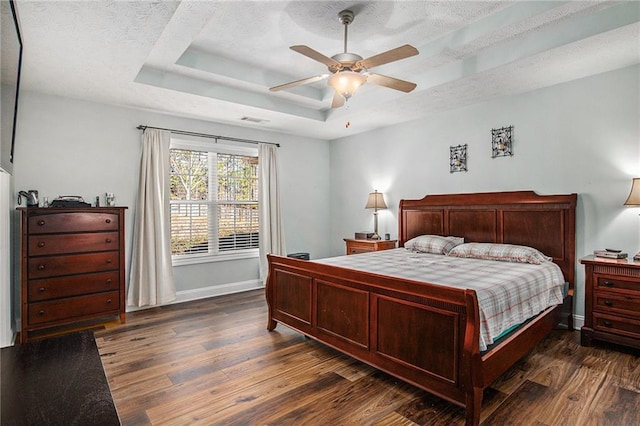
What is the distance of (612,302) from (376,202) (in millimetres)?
2993

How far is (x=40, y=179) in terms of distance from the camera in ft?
12.5

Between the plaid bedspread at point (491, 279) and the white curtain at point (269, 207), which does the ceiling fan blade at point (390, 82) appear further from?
the white curtain at point (269, 207)

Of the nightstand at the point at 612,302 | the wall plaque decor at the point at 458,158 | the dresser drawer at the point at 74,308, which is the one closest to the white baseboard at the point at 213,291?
the dresser drawer at the point at 74,308

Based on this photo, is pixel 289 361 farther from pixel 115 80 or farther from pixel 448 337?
pixel 115 80

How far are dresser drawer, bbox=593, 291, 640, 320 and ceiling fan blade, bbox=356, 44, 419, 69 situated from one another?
2.67 m

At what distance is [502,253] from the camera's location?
3602mm

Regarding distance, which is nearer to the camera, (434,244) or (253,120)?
(434,244)

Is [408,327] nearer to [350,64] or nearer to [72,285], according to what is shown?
[350,64]

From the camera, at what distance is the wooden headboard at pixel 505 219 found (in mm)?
3602

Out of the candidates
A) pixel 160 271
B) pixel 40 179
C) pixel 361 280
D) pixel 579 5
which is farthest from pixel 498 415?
pixel 40 179

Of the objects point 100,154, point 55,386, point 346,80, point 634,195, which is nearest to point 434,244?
point 634,195

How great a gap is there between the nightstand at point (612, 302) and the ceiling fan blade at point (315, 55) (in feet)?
9.16

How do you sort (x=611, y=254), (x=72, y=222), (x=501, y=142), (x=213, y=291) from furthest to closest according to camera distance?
(x=213, y=291) < (x=501, y=142) < (x=72, y=222) < (x=611, y=254)

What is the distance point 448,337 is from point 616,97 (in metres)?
3.04
